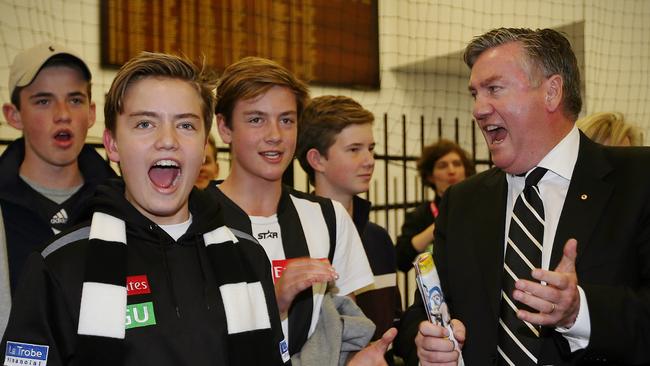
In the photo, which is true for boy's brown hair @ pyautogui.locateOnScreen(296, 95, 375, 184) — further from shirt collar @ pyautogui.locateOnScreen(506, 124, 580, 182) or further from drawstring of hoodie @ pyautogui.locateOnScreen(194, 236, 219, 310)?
drawstring of hoodie @ pyautogui.locateOnScreen(194, 236, 219, 310)

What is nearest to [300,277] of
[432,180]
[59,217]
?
[59,217]

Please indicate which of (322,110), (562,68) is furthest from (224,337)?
(322,110)

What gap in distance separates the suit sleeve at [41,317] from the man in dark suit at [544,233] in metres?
0.88

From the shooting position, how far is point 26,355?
1.41 m

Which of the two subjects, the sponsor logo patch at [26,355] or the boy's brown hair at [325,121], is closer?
the sponsor logo patch at [26,355]

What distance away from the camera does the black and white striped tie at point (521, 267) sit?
1.92 metres

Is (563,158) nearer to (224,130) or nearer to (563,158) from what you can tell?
(563,158)

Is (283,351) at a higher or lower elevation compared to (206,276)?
lower

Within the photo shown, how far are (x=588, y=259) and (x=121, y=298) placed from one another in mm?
1209

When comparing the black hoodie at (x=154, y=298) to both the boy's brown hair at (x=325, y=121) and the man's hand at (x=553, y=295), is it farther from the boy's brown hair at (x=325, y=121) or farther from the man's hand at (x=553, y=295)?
the boy's brown hair at (x=325, y=121)

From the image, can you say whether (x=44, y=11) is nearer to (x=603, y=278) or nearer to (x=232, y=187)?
(x=232, y=187)

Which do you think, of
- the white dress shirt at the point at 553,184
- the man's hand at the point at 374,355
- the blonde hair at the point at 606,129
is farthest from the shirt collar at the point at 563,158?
the blonde hair at the point at 606,129

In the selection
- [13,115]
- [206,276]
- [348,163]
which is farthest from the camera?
[348,163]

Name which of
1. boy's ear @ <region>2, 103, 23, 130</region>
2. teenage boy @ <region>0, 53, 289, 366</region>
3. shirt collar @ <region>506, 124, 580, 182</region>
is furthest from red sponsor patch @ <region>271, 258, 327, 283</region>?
boy's ear @ <region>2, 103, 23, 130</region>
